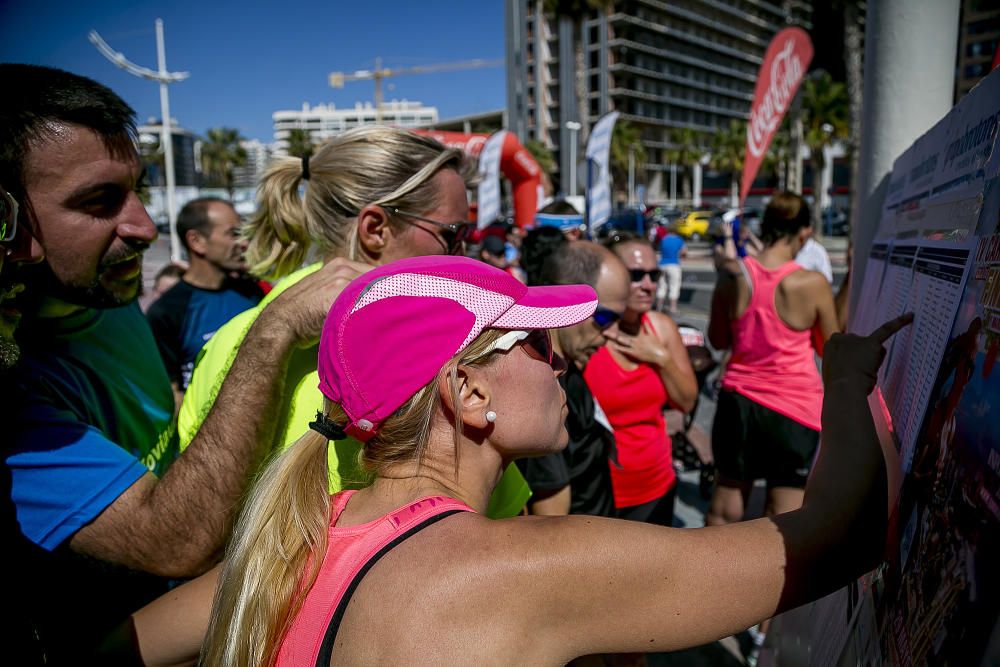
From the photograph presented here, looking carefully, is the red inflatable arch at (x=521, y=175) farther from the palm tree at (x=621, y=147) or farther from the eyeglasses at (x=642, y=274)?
the palm tree at (x=621, y=147)

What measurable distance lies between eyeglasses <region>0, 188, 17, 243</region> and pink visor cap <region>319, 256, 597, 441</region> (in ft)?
2.06

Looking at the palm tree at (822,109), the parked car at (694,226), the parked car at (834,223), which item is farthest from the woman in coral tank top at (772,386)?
the palm tree at (822,109)

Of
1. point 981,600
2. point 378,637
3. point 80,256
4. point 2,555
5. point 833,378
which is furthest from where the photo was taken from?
point 80,256

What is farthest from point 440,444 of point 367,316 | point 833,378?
point 833,378

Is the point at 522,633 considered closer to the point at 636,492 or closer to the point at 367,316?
the point at 367,316

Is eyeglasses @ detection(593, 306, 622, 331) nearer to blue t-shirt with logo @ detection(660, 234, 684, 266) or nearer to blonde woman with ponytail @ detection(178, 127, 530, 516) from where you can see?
blonde woman with ponytail @ detection(178, 127, 530, 516)

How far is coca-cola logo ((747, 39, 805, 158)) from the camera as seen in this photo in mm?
5098

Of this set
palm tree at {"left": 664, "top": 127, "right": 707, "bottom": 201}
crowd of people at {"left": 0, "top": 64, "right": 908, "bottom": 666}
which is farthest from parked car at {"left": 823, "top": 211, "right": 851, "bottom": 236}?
palm tree at {"left": 664, "top": 127, "right": 707, "bottom": 201}

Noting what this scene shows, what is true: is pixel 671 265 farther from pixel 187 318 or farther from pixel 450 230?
pixel 450 230

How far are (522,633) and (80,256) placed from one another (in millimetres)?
1315

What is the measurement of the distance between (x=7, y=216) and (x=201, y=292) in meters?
3.19

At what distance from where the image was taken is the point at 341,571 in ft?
3.56

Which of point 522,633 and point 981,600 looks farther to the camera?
point 522,633

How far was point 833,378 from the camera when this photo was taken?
4.45 feet
